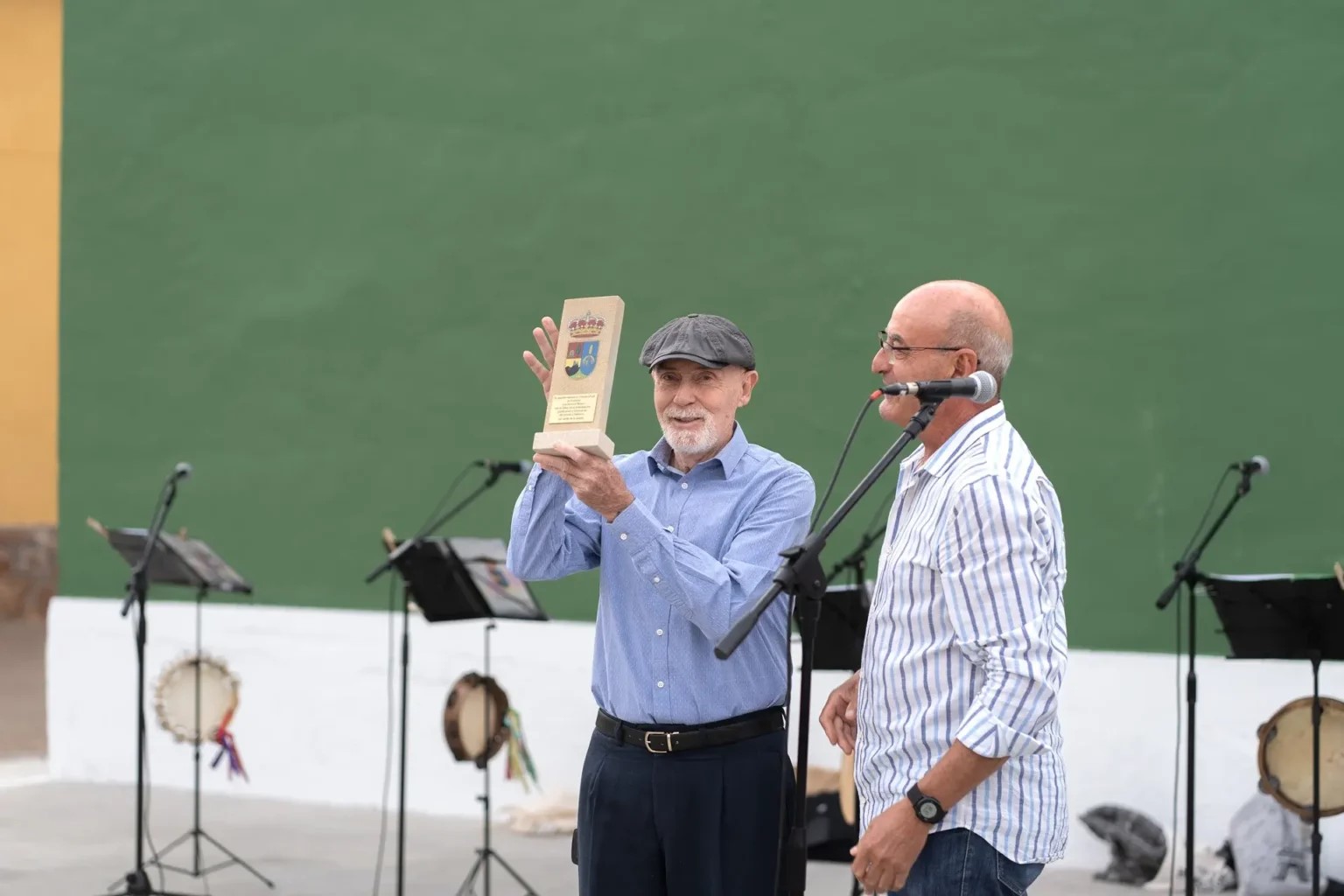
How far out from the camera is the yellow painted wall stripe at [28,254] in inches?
534

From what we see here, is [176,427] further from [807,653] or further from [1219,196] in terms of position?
[807,653]

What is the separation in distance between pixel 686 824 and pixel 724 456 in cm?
76

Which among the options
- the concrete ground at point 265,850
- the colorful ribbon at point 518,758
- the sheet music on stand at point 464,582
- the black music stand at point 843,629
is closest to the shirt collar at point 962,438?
the black music stand at point 843,629

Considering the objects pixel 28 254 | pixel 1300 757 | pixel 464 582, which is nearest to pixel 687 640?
pixel 464 582

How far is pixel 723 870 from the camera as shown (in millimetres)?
3010

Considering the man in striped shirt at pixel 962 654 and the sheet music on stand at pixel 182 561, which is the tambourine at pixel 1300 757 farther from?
the sheet music on stand at pixel 182 561

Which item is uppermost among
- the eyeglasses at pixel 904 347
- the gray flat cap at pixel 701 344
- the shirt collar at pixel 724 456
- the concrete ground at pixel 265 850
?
the gray flat cap at pixel 701 344

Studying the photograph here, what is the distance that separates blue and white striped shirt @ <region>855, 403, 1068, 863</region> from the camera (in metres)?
2.34

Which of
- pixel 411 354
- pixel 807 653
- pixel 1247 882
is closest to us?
pixel 807 653

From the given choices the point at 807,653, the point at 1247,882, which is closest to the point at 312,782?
the point at 1247,882

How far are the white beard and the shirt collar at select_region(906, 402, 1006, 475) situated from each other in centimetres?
67

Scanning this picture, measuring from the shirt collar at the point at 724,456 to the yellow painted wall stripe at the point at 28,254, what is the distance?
11749mm

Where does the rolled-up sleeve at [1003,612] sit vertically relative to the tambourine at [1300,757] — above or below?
above

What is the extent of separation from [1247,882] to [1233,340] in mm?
2018
